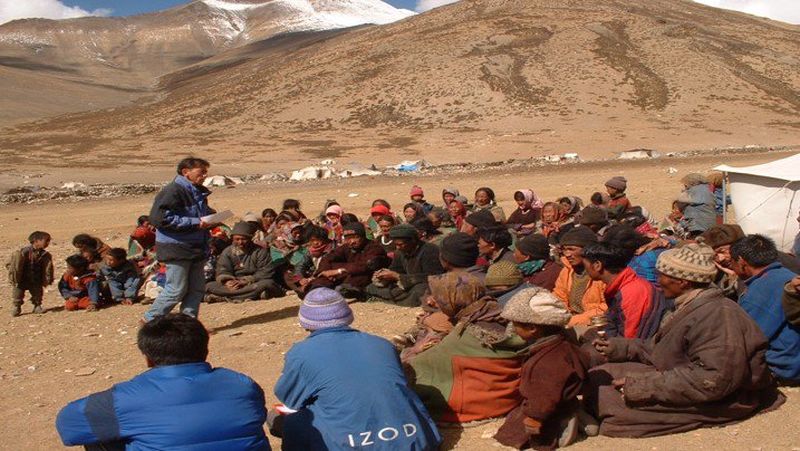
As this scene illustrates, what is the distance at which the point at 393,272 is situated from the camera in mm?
7676

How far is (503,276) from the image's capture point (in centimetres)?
534

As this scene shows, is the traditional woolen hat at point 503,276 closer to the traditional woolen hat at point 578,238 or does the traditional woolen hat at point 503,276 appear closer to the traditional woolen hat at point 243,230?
the traditional woolen hat at point 578,238

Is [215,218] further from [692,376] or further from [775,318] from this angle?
[775,318]

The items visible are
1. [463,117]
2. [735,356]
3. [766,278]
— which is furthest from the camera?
[463,117]

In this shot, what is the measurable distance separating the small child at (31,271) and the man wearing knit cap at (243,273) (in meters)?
1.76

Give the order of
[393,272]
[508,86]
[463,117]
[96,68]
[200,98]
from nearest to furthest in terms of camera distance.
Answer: [393,272], [463,117], [508,86], [200,98], [96,68]

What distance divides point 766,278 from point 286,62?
3153 inches

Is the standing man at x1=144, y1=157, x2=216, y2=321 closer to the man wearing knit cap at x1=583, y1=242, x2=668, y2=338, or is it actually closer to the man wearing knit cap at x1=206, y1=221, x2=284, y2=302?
the man wearing knit cap at x1=206, y1=221, x2=284, y2=302

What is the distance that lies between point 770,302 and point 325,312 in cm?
253

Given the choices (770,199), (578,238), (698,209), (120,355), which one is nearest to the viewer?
(578,238)

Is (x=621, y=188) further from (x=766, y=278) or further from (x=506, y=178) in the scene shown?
(x=506, y=178)

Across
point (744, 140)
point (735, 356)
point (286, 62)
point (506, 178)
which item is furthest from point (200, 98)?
point (735, 356)

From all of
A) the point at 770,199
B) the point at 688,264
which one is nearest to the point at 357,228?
the point at 688,264

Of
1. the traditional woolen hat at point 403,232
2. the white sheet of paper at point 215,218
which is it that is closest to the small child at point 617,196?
the traditional woolen hat at point 403,232
